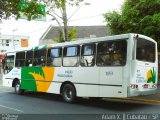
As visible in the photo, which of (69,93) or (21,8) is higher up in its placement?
(21,8)

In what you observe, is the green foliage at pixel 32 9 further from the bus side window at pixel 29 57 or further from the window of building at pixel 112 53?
the bus side window at pixel 29 57

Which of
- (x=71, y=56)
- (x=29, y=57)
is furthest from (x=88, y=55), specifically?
(x=29, y=57)

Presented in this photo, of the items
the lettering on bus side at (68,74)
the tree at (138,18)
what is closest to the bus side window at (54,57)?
the lettering on bus side at (68,74)

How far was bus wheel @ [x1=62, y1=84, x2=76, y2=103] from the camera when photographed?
52.8ft

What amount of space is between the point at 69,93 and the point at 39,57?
3.13 meters

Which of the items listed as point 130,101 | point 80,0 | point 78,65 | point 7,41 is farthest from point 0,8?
point 7,41

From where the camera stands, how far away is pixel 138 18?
86.7ft

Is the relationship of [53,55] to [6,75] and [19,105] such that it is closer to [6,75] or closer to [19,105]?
[19,105]

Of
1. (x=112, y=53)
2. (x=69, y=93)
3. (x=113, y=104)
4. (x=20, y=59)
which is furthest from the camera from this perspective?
(x=20, y=59)

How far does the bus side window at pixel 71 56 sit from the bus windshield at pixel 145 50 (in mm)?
3130

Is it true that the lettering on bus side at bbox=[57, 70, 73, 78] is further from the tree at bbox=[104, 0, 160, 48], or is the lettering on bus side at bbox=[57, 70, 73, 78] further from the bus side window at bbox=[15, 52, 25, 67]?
the tree at bbox=[104, 0, 160, 48]

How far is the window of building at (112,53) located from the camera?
13.6 m

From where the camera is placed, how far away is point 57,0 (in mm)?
13570

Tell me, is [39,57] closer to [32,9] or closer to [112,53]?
[112,53]
